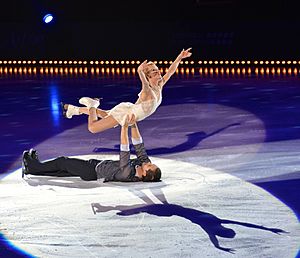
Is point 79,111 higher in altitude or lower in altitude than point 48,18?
lower

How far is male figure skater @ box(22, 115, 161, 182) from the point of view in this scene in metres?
Result: 5.61

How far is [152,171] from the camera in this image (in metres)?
5.65

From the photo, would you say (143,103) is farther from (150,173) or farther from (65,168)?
(65,168)

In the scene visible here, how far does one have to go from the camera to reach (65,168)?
5.95 m

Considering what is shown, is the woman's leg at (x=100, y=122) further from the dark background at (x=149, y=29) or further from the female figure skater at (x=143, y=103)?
the dark background at (x=149, y=29)

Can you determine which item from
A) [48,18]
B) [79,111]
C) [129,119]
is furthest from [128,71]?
[129,119]

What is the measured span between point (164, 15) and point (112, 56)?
119 centimetres

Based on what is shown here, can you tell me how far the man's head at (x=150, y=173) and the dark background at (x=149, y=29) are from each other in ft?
23.3

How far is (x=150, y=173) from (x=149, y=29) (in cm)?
760

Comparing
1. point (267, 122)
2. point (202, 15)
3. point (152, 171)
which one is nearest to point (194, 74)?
point (202, 15)

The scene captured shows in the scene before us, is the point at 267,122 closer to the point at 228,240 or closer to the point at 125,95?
the point at 125,95

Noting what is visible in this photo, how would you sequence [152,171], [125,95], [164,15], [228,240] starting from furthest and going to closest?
[164,15], [125,95], [152,171], [228,240]

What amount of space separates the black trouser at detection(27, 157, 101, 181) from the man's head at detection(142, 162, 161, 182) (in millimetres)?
444

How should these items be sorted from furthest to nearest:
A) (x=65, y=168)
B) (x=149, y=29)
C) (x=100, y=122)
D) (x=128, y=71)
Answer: (x=149, y=29), (x=128, y=71), (x=65, y=168), (x=100, y=122)
